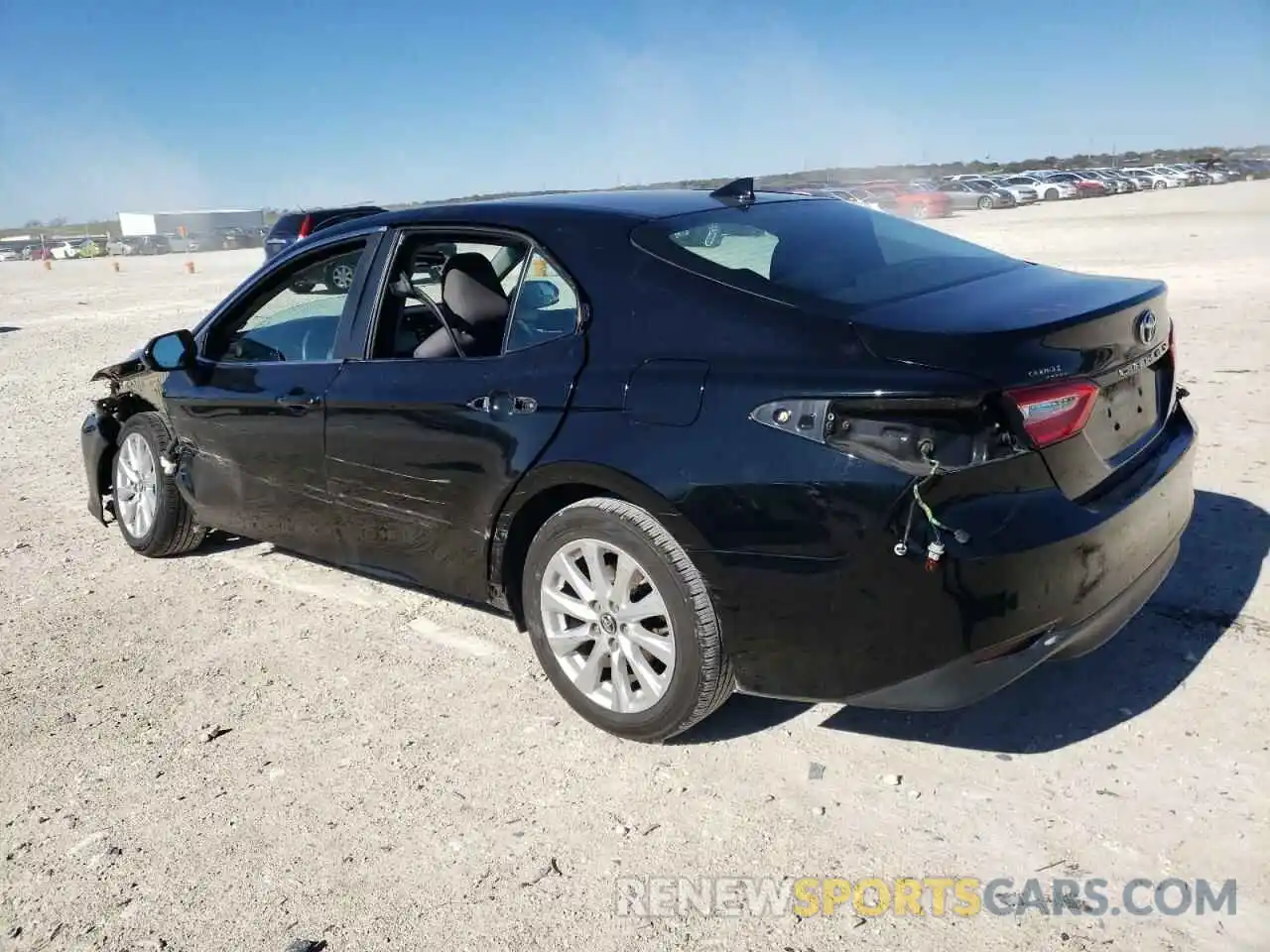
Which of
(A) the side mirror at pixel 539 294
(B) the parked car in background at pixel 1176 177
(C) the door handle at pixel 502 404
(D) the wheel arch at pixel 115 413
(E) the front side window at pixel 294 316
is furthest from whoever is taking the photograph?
(B) the parked car in background at pixel 1176 177

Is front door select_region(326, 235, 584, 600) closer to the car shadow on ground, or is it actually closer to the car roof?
the car roof

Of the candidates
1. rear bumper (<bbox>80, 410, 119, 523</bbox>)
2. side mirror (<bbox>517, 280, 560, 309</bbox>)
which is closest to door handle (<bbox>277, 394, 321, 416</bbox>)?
side mirror (<bbox>517, 280, 560, 309</bbox>)

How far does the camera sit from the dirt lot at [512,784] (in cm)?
255

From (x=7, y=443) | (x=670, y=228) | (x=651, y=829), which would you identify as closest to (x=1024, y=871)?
(x=651, y=829)

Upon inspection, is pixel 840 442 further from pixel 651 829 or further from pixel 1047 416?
pixel 651 829

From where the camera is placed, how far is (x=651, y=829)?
9.37 ft

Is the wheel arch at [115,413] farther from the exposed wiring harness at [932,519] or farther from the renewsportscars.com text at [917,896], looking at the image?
the exposed wiring harness at [932,519]

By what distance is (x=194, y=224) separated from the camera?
261 ft

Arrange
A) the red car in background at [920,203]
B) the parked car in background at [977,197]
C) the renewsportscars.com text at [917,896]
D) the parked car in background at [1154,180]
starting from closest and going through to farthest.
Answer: the renewsportscars.com text at [917,896] → the red car in background at [920,203] → the parked car in background at [977,197] → the parked car in background at [1154,180]

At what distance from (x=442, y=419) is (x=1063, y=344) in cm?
198

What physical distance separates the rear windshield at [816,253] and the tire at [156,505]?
3.04 meters

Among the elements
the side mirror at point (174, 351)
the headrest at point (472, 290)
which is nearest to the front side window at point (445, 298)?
the headrest at point (472, 290)

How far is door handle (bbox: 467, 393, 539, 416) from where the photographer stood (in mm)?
3322

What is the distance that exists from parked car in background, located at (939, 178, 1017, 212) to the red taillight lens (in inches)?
1723
